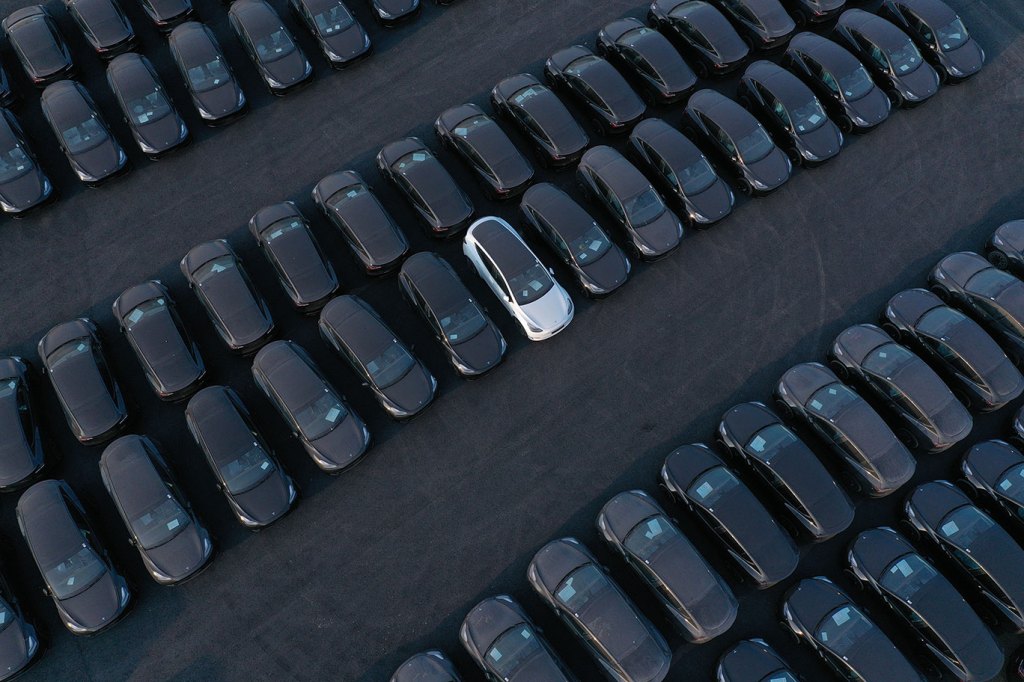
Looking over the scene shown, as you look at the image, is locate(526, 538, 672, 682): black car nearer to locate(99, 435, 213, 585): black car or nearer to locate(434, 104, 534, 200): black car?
locate(99, 435, 213, 585): black car

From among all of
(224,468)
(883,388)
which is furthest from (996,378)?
(224,468)

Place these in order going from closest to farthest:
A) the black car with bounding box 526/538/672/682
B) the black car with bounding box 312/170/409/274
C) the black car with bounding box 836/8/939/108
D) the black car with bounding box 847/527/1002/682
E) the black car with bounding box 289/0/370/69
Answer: the black car with bounding box 526/538/672/682 < the black car with bounding box 847/527/1002/682 < the black car with bounding box 312/170/409/274 < the black car with bounding box 289/0/370/69 < the black car with bounding box 836/8/939/108

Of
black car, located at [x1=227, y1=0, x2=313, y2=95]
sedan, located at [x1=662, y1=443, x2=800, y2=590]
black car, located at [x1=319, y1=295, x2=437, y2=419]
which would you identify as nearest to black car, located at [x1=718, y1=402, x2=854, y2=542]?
sedan, located at [x1=662, y1=443, x2=800, y2=590]

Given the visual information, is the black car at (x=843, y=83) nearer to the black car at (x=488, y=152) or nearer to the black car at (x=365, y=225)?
the black car at (x=488, y=152)

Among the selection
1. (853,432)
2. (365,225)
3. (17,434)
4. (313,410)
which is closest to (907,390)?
(853,432)

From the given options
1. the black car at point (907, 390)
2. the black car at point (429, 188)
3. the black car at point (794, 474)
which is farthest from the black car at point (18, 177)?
the black car at point (907, 390)

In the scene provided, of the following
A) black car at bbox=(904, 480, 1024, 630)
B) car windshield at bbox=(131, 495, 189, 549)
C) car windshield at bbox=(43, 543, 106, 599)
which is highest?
car windshield at bbox=(131, 495, 189, 549)
